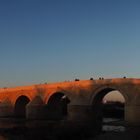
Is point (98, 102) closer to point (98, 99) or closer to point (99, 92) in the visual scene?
point (98, 99)

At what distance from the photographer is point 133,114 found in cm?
2961

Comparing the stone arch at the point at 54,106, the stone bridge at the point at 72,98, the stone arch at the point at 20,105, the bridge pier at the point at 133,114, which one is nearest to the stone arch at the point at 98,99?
the stone bridge at the point at 72,98

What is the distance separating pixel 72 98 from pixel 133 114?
814cm

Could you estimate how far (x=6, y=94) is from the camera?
165ft

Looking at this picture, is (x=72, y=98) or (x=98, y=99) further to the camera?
(x=72, y=98)

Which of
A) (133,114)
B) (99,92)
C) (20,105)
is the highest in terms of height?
(99,92)

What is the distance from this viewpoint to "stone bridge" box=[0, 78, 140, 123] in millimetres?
30419

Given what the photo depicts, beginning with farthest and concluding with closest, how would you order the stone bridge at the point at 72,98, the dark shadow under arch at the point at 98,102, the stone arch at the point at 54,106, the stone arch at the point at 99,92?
1. the stone arch at the point at 54,106
2. the dark shadow under arch at the point at 98,102
3. the stone arch at the point at 99,92
4. the stone bridge at the point at 72,98

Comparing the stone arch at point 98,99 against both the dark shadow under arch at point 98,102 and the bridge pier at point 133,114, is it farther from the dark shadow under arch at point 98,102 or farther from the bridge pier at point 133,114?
the bridge pier at point 133,114

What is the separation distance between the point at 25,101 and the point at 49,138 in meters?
30.4

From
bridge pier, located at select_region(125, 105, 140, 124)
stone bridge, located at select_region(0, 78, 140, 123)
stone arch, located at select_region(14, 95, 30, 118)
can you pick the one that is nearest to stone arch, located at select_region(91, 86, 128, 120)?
stone bridge, located at select_region(0, 78, 140, 123)

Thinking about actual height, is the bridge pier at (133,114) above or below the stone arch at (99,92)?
below

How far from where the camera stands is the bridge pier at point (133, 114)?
95.5 ft

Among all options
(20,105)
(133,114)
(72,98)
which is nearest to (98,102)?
(72,98)
